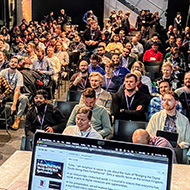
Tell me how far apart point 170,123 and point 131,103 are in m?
1.02

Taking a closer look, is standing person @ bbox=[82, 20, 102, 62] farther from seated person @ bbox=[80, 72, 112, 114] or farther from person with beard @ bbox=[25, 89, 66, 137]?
person with beard @ bbox=[25, 89, 66, 137]

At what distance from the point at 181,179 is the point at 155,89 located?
4.56 metres

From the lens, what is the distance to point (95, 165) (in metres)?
1.19

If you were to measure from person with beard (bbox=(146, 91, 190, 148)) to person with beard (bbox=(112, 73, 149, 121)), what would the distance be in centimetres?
90

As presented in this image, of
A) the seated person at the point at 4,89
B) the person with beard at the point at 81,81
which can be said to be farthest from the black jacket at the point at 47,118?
the person with beard at the point at 81,81

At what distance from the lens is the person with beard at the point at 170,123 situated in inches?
147

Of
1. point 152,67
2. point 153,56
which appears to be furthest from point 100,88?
point 153,56

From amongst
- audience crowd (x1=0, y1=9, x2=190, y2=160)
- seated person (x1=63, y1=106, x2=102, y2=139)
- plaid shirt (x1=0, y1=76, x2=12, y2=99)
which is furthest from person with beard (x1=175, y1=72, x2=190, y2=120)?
plaid shirt (x1=0, y1=76, x2=12, y2=99)

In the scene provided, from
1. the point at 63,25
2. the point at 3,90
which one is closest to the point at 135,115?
the point at 3,90

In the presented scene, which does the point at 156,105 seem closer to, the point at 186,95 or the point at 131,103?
the point at 131,103

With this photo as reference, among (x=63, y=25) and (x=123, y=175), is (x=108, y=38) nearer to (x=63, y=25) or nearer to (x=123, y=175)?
(x=63, y=25)

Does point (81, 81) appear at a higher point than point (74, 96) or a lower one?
higher

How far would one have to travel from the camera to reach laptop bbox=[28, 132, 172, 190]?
1.16 metres

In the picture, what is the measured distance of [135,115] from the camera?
468cm
